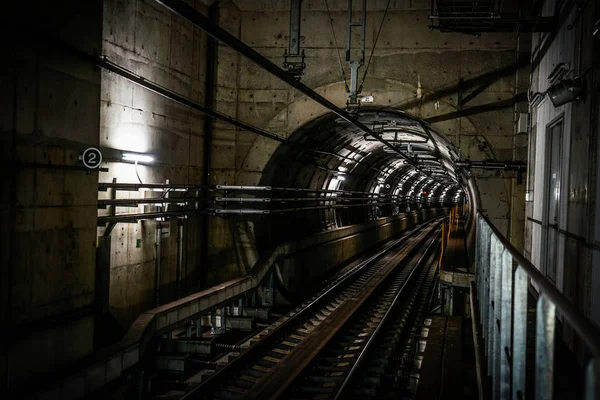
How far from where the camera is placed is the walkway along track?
6758mm

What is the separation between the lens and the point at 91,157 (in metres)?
5.62

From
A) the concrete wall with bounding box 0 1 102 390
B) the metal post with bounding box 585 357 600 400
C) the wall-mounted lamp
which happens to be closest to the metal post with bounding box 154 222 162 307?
the concrete wall with bounding box 0 1 102 390

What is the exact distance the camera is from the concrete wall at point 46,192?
4.75 meters

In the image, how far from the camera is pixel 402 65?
12.6 m

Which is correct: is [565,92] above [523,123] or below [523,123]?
below

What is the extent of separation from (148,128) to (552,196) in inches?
271

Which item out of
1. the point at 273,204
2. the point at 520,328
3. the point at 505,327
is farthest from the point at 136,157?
the point at 520,328

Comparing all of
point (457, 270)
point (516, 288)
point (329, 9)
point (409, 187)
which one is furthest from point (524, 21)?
point (409, 187)

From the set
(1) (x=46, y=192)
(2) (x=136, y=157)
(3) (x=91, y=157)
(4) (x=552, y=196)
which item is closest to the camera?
(1) (x=46, y=192)

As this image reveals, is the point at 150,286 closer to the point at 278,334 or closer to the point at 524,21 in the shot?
the point at 278,334

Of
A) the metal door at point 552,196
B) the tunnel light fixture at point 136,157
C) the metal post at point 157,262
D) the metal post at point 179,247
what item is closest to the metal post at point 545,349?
the metal door at point 552,196

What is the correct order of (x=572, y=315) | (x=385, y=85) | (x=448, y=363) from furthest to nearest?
(x=385, y=85) < (x=448, y=363) < (x=572, y=315)

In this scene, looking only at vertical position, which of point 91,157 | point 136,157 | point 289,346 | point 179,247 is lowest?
point 289,346

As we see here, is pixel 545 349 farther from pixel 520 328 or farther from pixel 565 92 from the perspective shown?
pixel 565 92
